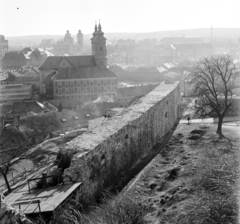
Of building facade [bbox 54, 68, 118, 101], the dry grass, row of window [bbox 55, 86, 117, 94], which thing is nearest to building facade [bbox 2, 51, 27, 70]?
building facade [bbox 54, 68, 118, 101]

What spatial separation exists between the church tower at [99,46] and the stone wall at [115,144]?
4946cm

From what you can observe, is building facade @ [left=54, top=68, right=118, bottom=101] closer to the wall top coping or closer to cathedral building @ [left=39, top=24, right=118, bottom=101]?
cathedral building @ [left=39, top=24, right=118, bottom=101]

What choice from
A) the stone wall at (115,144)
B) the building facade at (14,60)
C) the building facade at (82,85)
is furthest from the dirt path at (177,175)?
the building facade at (14,60)

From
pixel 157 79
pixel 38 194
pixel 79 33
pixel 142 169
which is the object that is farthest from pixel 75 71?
pixel 79 33

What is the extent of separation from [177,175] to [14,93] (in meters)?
52.0

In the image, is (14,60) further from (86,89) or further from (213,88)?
(213,88)

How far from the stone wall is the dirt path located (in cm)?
75

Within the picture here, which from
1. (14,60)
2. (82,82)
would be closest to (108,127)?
(82,82)

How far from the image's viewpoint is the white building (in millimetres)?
61213

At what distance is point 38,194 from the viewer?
1062cm

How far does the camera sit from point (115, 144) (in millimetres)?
13648

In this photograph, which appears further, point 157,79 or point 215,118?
point 157,79

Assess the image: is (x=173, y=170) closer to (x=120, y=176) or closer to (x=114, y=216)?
(x=120, y=176)

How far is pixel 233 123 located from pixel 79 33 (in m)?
146
